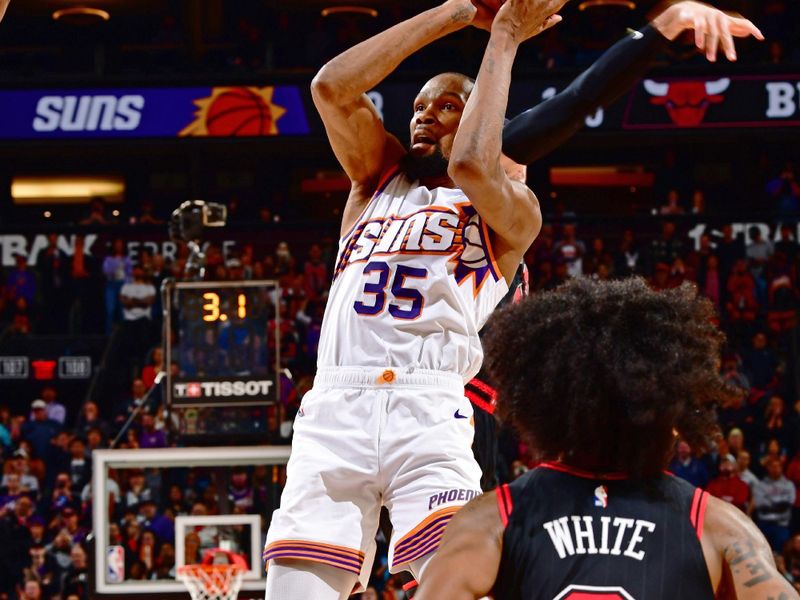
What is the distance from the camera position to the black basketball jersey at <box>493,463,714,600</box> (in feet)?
8.73

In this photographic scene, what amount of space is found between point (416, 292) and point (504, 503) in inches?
60.7

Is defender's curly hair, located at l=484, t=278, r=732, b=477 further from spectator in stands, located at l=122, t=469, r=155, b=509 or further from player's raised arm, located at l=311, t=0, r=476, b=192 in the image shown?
spectator in stands, located at l=122, t=469, r=155, b=509

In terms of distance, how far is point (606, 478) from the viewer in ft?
9.18

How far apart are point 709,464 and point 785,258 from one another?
16.2 feet

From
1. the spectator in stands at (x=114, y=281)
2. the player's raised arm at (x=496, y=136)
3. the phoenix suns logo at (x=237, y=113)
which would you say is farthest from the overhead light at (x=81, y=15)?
the player's raised arm at (x=496, y=136)

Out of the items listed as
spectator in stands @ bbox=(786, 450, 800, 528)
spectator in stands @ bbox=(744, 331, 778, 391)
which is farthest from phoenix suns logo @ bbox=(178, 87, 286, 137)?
spectator in stands @ bbox=(786, 450, 800, 528)

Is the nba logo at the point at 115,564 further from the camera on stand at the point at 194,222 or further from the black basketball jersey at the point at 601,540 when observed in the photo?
the black basketball jersey at the point at 601,540

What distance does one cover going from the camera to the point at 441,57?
67.7ft

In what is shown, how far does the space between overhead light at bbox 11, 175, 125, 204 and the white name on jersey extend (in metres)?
20.4

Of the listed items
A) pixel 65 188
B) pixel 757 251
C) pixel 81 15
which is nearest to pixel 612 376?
pixel 757 251

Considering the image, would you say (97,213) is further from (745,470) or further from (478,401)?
(478,401)

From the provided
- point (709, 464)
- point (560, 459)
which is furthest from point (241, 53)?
point (560, 459)

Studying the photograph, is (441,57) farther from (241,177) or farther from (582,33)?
(241,177)

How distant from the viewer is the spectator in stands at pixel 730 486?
12.8m
